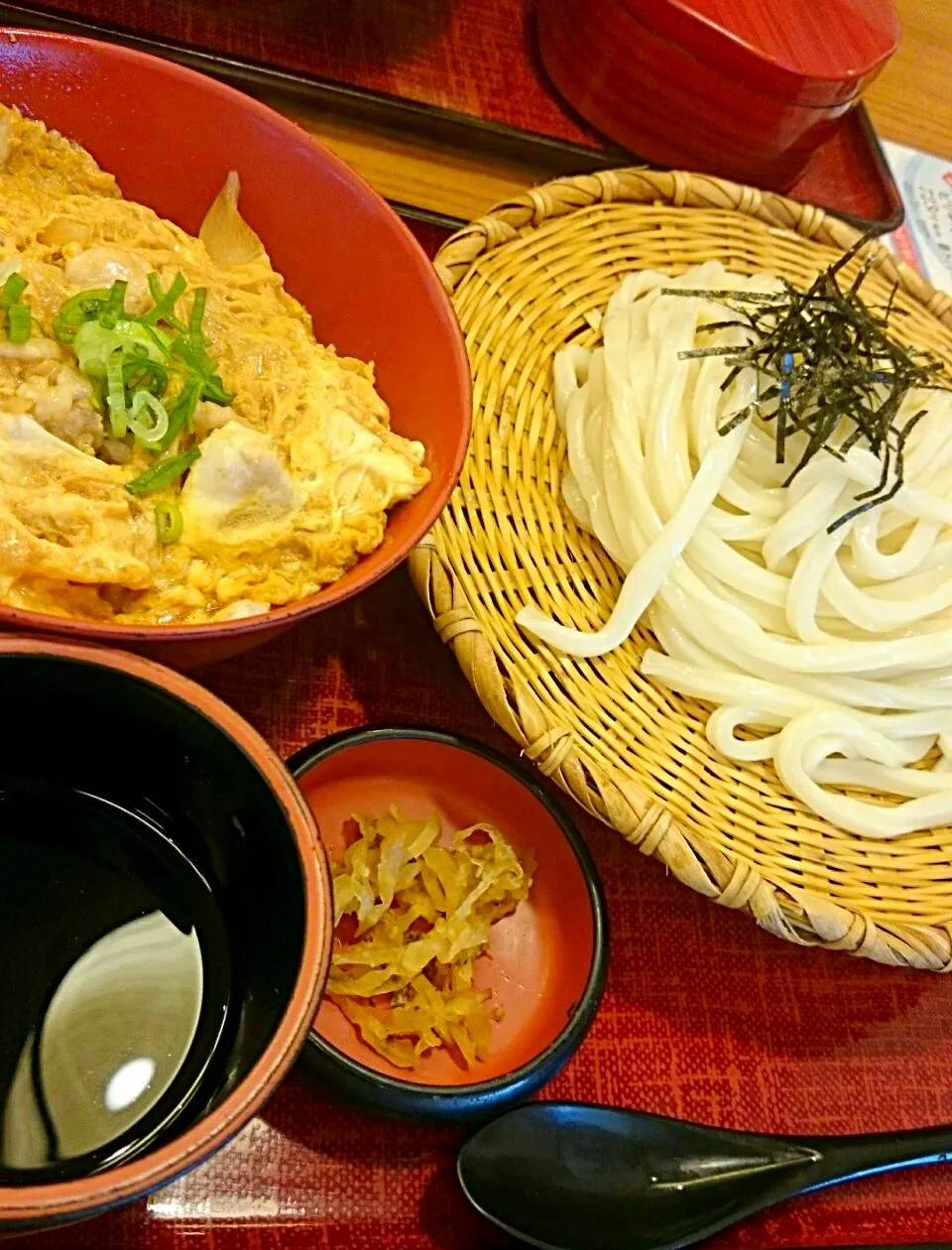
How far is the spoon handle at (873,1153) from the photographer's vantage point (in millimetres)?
1354

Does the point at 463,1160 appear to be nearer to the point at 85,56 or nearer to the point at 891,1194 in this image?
the point at 891,1194

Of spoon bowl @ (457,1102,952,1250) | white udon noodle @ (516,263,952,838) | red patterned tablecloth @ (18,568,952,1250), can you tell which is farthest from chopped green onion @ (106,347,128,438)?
spoon bowl @ (457,1102,952,1250)

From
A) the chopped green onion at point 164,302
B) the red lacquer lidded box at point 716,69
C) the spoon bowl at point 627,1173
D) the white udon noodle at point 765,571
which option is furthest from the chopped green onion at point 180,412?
the red lacquer lidded box at point 716,69

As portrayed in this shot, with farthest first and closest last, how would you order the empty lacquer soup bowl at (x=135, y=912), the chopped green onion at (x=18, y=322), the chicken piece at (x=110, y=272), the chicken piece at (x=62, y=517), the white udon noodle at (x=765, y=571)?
the white udon noodle at (x=765, y=571) → the chicken piece at (x=110, y=272) → the chopped green onion at (x=18, y=322) → the chicken piece at (x=62, y=517) → the empty lacquer soup bowl at (x=135, y=912)

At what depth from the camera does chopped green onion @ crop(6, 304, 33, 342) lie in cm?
123

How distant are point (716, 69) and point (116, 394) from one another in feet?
4.89

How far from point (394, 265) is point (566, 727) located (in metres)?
0.69

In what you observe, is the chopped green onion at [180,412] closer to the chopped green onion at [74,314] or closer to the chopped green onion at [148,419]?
the chopped green onion at [148,419]

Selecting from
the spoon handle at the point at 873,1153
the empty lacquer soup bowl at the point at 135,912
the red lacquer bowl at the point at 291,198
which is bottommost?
the spoon handle at the point at 873,1153

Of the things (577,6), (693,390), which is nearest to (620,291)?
(693,390)

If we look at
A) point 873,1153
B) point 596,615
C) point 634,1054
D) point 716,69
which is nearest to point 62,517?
point 596,615

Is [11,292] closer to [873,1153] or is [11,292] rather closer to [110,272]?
[110,272]

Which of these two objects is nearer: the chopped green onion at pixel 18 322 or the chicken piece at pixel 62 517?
the chicken piece at pixel 62 517

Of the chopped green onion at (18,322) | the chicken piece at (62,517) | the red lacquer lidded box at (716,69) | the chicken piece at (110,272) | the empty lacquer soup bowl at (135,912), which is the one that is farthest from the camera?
the red lacquer lidded box at (716,69)
